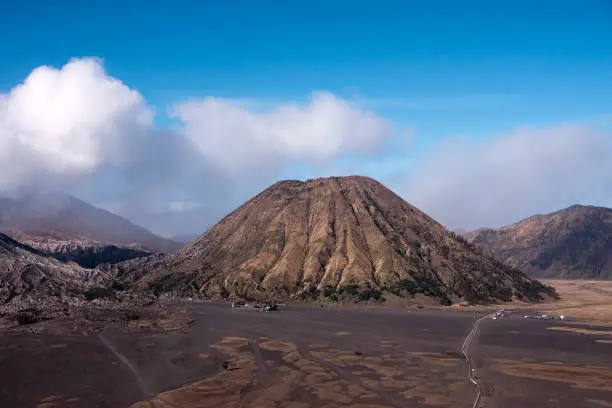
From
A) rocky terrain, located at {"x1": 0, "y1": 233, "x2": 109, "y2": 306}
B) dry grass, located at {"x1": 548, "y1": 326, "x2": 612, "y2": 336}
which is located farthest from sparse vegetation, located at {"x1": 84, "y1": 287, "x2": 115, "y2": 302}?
dry grass, located at {"x1": 548, "y1": 326, "x2": 612, "y2": 336}

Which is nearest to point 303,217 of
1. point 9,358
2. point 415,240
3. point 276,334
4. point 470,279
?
point 415,240

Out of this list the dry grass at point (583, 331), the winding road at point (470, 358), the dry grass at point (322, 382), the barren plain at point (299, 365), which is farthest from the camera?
the dry grass at point (583, 331)

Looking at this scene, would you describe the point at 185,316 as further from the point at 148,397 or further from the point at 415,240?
the point at 415,240

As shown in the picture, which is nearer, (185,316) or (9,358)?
(9,358)

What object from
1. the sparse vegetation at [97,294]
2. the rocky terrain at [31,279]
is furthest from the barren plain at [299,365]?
the sparse vegetation at [97,294]

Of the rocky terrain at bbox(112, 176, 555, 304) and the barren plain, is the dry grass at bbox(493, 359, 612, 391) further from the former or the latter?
the rocky terrain at bbox(112, 176, 555, 304)

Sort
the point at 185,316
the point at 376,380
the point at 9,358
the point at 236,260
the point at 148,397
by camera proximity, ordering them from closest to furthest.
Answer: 1. the point at 148,397
2. the point at 376,380
3. the point at 9,358
4. the point at 185,316
5. the point at 236,260

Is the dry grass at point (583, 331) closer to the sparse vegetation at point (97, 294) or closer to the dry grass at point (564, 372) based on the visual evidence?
the dry grass at point (564, 372)

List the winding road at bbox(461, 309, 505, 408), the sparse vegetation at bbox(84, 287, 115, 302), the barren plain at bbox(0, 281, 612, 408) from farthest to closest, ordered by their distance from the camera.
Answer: the sparse vegetation at bbox(84, 287, 115, 302) → the winding road at bbox(461, 309, 505, 408) → the barren plain at bbox(0, 281, 612, 408)

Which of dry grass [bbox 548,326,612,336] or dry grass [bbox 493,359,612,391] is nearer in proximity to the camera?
dry grass [bbox 493,359,612,391]
